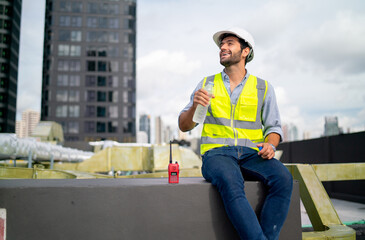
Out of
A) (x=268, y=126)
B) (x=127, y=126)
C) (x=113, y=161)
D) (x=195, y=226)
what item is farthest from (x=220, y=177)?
(x=127, y=126)

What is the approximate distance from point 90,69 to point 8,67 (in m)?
A: 18.0

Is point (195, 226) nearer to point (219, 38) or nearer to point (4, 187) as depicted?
point (4, 187)

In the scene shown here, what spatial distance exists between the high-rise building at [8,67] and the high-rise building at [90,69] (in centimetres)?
706

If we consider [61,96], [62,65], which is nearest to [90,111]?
[61,96]

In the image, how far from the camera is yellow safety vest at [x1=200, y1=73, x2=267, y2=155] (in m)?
3.06

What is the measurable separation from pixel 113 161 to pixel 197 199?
524 inches

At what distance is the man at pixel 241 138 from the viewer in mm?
2656

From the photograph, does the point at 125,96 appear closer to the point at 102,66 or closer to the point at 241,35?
the point at 102,66

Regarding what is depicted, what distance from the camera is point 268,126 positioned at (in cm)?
318

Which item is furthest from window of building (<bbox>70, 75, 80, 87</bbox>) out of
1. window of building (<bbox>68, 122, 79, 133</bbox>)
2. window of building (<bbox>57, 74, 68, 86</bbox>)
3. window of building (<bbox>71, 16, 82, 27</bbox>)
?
window of building (<bbox>71, 16, 82, 27</bbox>)

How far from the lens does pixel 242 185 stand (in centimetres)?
271

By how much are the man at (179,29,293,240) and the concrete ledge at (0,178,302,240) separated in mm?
176

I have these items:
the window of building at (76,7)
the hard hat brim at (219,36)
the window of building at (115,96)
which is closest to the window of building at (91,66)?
the window of building at (115,96)

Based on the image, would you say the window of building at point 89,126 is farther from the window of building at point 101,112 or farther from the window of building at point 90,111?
the window of building at point 101,112
